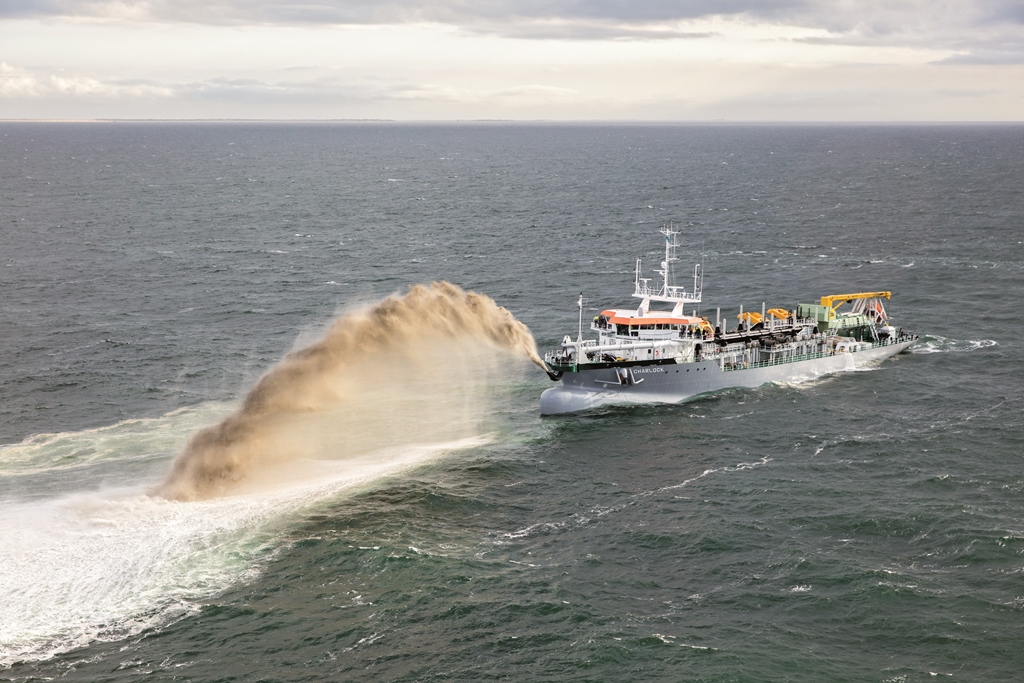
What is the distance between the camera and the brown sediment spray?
66.7 m

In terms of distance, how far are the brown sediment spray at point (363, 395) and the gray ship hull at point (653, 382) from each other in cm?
424

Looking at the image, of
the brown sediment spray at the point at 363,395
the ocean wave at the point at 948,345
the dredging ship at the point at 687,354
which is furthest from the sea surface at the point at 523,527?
the dredging ship at the point at 687,354

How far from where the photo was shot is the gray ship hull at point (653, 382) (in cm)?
8219

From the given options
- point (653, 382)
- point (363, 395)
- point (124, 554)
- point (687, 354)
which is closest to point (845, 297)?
point (687, 354)

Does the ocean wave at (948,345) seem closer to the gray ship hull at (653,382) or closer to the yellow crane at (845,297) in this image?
the yellow crane at (845,297)

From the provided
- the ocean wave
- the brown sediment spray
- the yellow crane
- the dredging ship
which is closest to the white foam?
the brown sediment spray

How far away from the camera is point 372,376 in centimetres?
8638

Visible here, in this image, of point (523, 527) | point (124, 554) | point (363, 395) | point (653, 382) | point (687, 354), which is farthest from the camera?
point (687, 354)

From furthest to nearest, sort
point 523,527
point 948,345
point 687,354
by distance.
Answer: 1. point 948,345
2. point 687,354
3. point 523,527

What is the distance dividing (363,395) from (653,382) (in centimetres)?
2455

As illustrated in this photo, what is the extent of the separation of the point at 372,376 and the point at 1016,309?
74661 millimetres

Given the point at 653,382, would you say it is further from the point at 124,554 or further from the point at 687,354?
the point at 124,554

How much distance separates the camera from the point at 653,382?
84438mm

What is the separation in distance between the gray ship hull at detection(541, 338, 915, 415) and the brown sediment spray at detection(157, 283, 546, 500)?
13.9 ft
